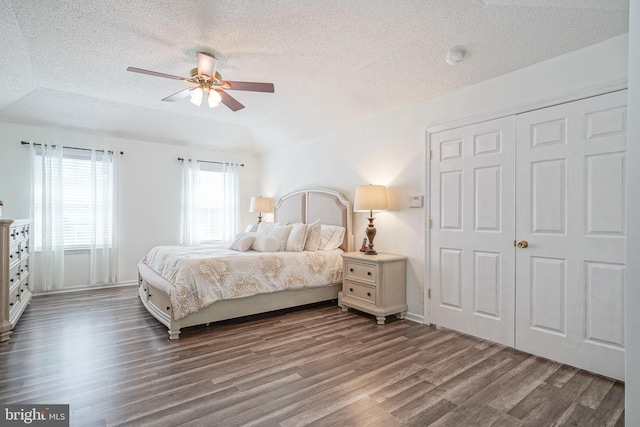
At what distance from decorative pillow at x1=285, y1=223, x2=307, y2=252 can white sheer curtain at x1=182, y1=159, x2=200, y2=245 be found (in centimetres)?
240

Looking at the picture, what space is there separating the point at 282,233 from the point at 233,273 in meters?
1.17

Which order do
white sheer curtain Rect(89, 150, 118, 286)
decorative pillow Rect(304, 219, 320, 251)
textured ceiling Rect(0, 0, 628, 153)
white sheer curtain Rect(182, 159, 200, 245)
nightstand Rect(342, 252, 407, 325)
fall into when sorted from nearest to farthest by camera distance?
textured ceiling Rect(0, 0, 628, 153) < nightstand Rect(342, 252, 407, 325) < decorative pillow Rect(304, 219, 320, 251) < white sheer curtain Rect(89, 150, 118, 286) < white sheer curtain Rect(182, 159, 200, 245)

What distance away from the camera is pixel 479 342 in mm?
3059

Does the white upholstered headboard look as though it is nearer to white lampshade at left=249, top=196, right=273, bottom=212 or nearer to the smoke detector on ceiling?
white lampshade at left=249, top=196, right=273, bottom=212

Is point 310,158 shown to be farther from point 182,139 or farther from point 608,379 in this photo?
point 608,379

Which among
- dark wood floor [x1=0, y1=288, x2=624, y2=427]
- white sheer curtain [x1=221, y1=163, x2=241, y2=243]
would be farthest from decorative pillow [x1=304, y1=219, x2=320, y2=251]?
white sheer curtain [x1=221, y1=163, x2=241, y2=243]

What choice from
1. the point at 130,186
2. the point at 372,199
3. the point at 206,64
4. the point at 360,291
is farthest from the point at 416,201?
the point at 130,186

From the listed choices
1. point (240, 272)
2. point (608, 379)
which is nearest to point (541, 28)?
point (608, 379)

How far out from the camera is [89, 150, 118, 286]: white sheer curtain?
511 centimetres

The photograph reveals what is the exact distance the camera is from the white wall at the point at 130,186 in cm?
462

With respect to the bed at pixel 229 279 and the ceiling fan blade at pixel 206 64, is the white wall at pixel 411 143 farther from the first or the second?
the ceiling fan blade at pixel 206 64

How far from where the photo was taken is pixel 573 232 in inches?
101

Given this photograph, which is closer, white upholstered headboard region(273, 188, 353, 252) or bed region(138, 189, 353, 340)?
bed region(138, 189, 353, 340)

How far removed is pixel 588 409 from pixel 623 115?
1987 millimetres
